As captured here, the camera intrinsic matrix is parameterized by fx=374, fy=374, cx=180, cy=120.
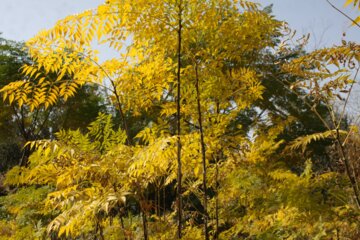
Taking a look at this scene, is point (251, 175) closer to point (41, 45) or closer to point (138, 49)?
point (138, 49)

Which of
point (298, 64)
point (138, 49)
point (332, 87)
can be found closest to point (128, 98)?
point (138, 49)

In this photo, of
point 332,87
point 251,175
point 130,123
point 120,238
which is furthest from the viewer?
point 130,123

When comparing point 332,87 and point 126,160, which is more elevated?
point 332,87

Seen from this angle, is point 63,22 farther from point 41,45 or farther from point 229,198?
point 229,198

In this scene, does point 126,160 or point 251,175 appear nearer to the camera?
point 126,160

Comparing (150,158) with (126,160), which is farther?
(126,160)

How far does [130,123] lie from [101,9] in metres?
13.8

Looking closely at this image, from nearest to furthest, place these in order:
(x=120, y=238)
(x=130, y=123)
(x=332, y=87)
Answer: (x=332, y=87) < (x=120, y=238) < (x=130, y=123)

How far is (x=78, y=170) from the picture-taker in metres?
2.33

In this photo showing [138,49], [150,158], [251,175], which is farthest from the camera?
[251,175]

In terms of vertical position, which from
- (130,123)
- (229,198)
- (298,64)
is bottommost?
(229,198)

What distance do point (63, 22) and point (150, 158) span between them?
3.48ft

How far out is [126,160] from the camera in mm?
2330

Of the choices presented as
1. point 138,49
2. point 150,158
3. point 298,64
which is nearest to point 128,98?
point 138,49
